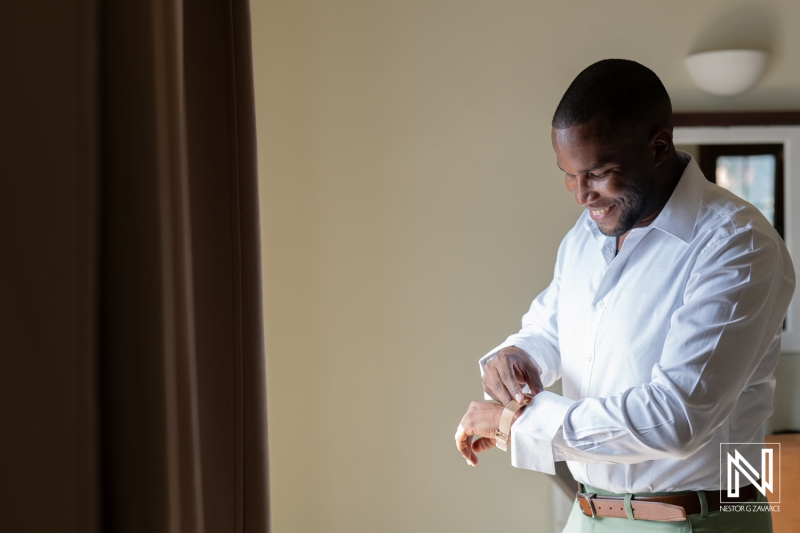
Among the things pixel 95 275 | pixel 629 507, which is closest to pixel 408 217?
pixel 629 507

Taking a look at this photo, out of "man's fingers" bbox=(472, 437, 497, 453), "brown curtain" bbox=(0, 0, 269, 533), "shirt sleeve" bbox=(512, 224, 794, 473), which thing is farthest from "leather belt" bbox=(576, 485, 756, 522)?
"brown curtain" bbox=(0, 0, 269, 533)

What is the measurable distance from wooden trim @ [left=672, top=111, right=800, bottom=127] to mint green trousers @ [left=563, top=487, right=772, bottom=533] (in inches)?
63.9

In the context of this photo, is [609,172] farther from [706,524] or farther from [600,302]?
[706,524]

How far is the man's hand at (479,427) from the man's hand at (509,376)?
0.11ft

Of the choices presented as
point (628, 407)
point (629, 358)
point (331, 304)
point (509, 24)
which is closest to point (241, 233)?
point (628, 407)

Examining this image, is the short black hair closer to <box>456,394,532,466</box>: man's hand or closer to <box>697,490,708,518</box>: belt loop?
<box>456,394,532,466</box>: man's hand

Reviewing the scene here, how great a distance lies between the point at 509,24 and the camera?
8.57 ft

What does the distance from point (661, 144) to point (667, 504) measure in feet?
2.19

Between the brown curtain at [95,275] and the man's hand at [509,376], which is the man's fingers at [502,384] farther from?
the brown curtain at [95,275]

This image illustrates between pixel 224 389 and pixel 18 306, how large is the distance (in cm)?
34

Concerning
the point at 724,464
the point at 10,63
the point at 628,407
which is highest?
the point at 10,63

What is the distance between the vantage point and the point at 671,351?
1254 mm

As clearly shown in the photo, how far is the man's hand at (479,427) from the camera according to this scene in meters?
1.44

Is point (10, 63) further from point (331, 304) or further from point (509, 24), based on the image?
point (509, 24)
